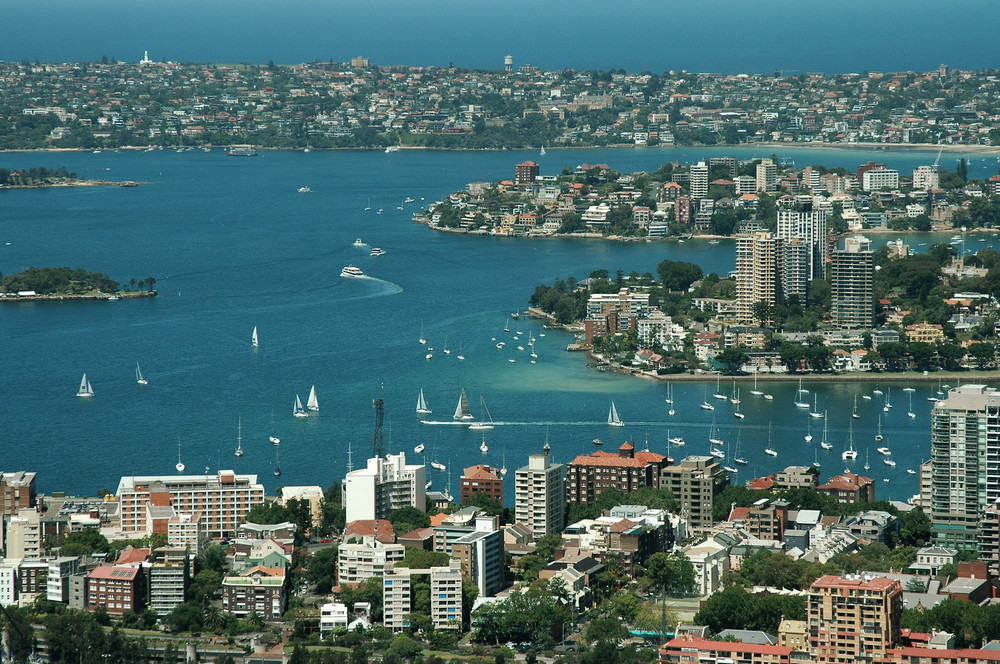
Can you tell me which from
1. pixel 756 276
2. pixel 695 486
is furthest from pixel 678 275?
pixel 695 486

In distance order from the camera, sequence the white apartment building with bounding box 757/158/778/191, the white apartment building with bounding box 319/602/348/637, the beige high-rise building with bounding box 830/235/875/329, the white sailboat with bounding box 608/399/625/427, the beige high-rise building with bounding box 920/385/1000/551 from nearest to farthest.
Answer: the white apartment building with bounding box 319/602/348/637
the beige high-rise building with bounding box 920/385/1000/551
the white sailboat with bounding box 608/399/625/427
the beige high-rise building with bounding box 830/235/875/329
the white apartment building with bounding box 757/158/778/191

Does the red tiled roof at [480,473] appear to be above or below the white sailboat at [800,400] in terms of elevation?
above

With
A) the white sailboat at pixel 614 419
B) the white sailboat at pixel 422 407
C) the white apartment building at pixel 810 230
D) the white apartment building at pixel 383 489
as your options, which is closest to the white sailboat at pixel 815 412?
the white sailboat at pixel 614 419

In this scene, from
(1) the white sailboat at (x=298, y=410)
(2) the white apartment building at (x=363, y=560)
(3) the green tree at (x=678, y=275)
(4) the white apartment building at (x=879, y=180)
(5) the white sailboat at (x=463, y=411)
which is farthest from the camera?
(4) the white apartment building at (x=879, y=180)

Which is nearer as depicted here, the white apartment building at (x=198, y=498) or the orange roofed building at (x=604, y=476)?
the white apartment building at (x=198, y=498)

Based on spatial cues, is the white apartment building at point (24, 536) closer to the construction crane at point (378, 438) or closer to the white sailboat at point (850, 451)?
the construction crane at point (378, 438)

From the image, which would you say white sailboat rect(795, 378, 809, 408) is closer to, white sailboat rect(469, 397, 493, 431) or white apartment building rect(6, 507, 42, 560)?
white sailboat rect(469, 397, 493, 431)

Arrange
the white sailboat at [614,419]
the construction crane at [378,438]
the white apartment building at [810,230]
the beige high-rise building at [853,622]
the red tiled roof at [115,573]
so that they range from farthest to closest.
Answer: the white apartment building at [810,230] < the white sailboat at [614,419] < the construction crane at [378,438] < the red tiled roof at [115,573] < the beige high-rise building at [853,622]


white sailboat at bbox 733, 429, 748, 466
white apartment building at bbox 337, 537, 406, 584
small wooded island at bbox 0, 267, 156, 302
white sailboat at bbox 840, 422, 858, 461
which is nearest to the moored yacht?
small wooded island at bbox 0, 267, 156, 302
